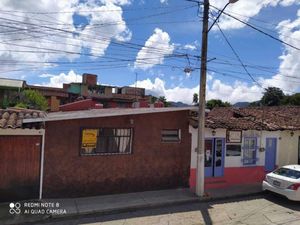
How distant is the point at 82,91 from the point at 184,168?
3926 cm

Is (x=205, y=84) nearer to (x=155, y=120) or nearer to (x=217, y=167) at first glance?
(x=155, y=120)

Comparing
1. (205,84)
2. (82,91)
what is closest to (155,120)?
(205,84)

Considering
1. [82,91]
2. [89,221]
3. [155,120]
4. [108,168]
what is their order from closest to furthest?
[89,221], [108,168], [155,120], [82,91]

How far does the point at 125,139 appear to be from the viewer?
1378cm

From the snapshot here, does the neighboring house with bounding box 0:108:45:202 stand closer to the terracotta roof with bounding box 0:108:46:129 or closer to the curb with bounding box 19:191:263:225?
the terracotta roof with bounding box 0:108:46:129

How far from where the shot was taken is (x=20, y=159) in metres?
11.8

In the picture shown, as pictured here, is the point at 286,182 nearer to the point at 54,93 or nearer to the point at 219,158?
the point at 219,158

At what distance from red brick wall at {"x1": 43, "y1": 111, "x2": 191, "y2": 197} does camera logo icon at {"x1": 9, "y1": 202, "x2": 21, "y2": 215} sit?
1043 mm

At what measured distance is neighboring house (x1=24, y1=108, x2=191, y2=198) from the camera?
12383 mm

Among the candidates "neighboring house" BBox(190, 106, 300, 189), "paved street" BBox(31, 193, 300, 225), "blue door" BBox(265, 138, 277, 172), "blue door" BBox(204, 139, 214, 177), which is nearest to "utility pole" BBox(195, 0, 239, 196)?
"paved street" BBox(31, 193, 300, 225)

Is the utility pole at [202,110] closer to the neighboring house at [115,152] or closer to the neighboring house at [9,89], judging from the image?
the neighboring house at [115,152]

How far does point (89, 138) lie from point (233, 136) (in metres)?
7.23

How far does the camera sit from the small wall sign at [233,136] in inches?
651

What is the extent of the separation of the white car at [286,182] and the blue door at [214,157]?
244cm
